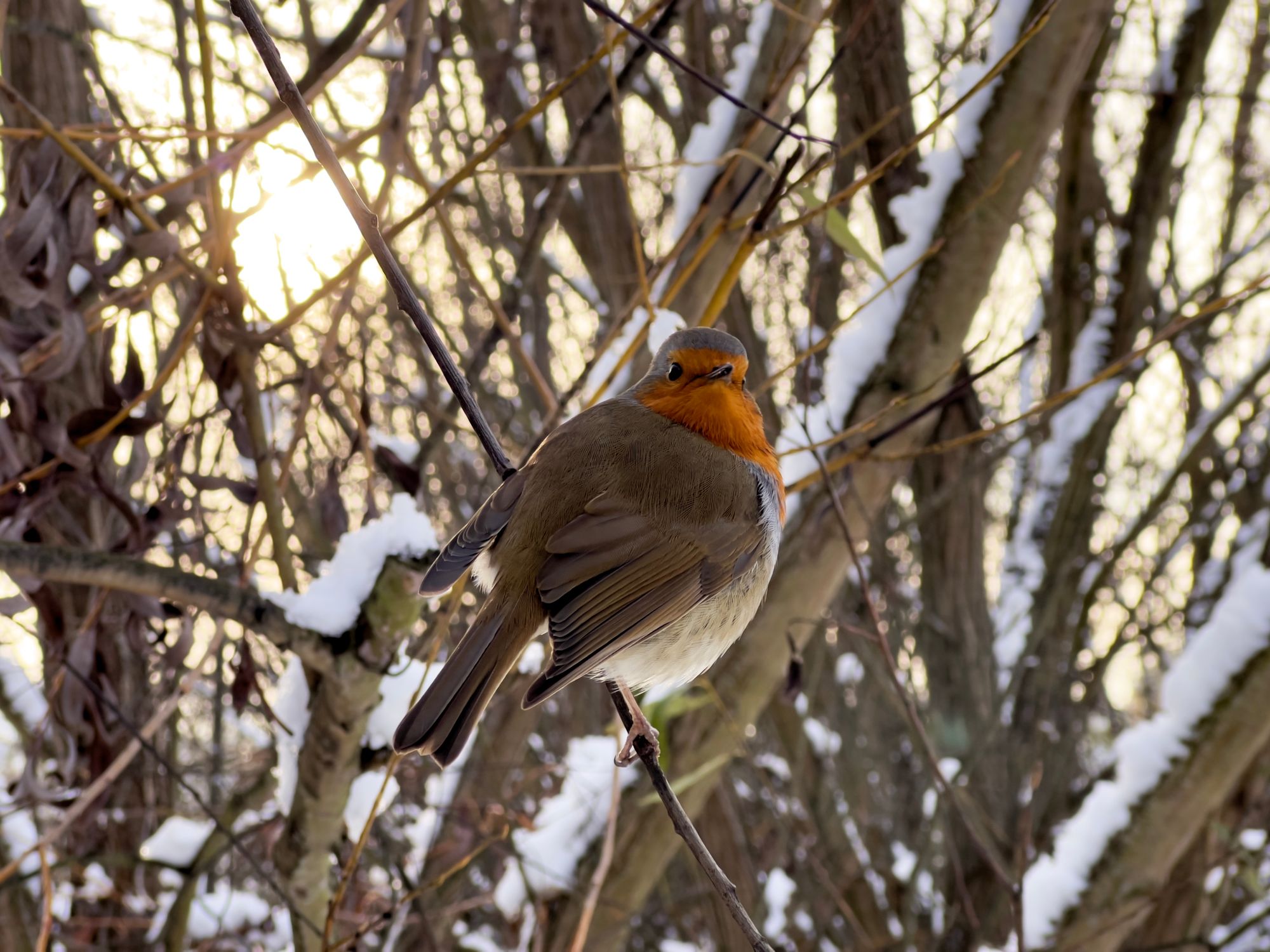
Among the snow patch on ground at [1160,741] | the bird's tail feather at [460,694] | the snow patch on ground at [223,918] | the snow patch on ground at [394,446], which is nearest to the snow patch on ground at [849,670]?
the snow patch on ground at [1160,741]

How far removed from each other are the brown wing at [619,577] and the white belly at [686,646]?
0.11ft

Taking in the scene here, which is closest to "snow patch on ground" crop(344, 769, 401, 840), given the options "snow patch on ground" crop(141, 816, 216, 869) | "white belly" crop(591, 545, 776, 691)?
"white belly" crop(591, 545, 776, 691)

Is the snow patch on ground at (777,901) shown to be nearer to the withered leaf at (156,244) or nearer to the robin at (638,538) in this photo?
the robin at (638,538)

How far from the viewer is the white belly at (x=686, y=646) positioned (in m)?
2.19

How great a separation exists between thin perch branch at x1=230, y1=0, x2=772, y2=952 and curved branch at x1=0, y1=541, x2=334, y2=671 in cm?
42

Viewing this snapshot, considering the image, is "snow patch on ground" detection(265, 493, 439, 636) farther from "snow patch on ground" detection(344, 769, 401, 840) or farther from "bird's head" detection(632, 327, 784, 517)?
"bird's head" detection(632, 327, 784, 517)

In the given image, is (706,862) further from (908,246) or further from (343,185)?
(908,246)

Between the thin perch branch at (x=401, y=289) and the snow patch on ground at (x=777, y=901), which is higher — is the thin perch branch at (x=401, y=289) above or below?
below

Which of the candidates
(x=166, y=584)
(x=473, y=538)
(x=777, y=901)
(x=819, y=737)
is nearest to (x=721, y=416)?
(x=473, y=538)

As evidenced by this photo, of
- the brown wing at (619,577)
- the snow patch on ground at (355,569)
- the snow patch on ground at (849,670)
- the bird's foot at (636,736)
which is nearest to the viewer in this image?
the snow patch on ground at (355,569)

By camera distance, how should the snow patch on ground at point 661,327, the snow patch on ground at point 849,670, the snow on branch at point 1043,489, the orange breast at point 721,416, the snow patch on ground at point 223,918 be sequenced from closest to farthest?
1. the snow patch on ground at point 661,327
2. the orange breast at point 721,416
3. the snow patch on ground at point 223,918
4. the snow on branch at point 1043,489
5. the snow patch on ground at point 849,670

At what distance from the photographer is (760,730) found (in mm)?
6277

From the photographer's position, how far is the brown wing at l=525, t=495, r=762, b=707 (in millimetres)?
1993

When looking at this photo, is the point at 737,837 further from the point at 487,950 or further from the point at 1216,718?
the point at 1216,718
